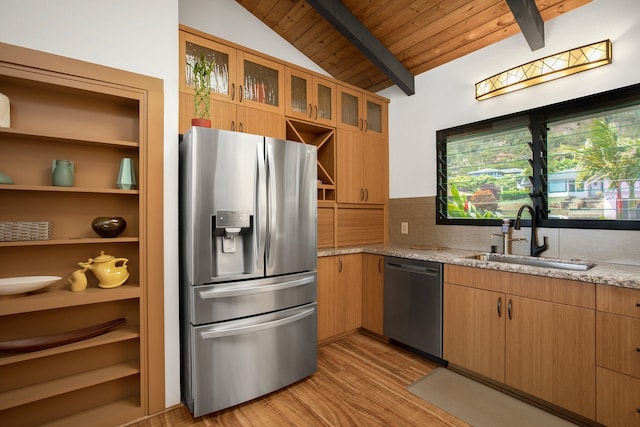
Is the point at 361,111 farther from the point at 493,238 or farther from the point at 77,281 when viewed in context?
the point at 77,281

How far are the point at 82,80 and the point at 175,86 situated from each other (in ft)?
1.58

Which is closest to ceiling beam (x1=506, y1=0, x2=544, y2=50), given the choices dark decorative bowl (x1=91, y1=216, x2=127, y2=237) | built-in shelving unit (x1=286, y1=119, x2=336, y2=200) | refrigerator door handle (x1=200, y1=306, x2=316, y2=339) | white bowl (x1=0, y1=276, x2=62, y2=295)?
built-in shelving unit (x1=286, y1=119, x2=336, y2=200)

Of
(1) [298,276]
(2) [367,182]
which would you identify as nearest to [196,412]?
(1) [298,276]

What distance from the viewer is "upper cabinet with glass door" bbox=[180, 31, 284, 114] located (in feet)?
7.24

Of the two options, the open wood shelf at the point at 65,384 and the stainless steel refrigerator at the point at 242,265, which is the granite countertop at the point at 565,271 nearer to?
the stainless steel refrigerator at the point at 242,265

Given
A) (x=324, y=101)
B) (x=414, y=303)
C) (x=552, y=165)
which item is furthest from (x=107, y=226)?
(x=552, y=165)

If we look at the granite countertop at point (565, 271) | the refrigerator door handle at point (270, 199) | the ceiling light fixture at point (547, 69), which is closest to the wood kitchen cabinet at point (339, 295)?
the granite countertop at point (565, 271)

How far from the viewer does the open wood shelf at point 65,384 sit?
1557mm

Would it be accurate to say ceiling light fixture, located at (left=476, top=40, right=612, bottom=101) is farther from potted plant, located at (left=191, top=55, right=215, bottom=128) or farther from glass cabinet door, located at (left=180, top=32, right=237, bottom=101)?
potted plant, located at (left=191, top=55, right=215, bottom=128)

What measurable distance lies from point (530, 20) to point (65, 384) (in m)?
3.75

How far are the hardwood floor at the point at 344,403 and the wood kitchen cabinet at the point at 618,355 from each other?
0.78 metres

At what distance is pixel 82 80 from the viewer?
1689 mm

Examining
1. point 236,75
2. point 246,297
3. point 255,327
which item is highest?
point 236,75

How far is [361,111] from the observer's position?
332 cm
